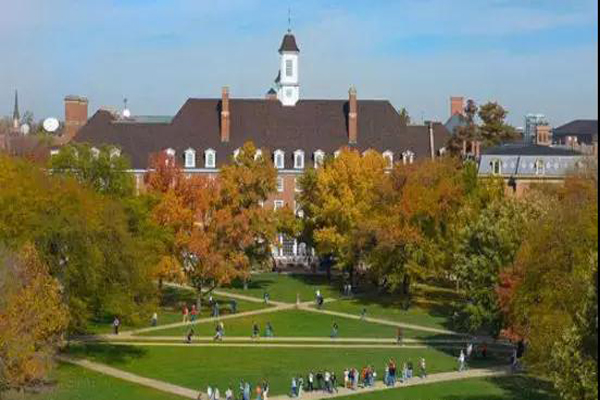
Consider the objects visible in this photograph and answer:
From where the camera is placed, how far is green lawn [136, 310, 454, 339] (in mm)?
53531

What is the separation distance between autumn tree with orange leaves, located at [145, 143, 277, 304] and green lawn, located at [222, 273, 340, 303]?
2691mm

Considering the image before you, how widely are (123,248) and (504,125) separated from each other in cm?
6350

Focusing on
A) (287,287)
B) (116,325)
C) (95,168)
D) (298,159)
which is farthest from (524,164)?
(116,325)

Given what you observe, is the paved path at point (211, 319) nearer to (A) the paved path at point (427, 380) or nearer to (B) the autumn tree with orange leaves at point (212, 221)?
(B) the autumn tree with orange leaves at point (212, 221)

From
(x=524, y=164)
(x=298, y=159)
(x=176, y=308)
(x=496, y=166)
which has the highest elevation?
(x=298, y=159)

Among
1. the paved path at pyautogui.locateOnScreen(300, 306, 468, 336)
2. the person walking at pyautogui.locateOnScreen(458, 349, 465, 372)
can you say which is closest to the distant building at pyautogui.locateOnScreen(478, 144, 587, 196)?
the paved path at pyautogui.locateOnScreen(300, 306, 468, 336)

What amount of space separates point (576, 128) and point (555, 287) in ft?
330

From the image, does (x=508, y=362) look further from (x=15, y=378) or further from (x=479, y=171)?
(x=479, y=171)

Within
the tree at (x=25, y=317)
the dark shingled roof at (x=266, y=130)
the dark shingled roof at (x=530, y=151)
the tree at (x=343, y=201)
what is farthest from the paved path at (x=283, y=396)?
the dark shingled roof at (x=266, y=130)

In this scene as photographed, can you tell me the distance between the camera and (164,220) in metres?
59.3

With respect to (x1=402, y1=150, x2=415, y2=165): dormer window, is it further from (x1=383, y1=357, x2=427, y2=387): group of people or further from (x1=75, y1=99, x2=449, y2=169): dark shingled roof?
(x1=383, y1=357, x2=427, y2=387): group of people

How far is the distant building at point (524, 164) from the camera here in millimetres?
84625

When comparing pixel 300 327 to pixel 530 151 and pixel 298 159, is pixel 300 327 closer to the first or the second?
pixel 298 159

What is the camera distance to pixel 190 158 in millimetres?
89062
